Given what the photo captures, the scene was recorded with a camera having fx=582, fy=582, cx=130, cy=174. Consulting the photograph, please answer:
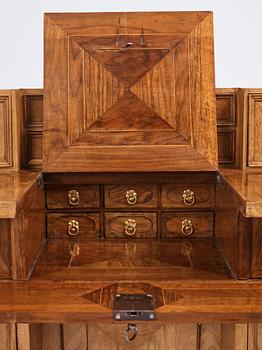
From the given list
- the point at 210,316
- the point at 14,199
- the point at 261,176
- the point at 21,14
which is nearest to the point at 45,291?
the point at 14,199

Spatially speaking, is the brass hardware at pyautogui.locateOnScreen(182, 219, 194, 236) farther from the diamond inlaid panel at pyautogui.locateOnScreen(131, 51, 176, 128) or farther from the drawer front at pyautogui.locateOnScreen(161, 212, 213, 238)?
the diamond inlaid panel at pyautogui.locateOnScreen(131, 51, 176, 128)

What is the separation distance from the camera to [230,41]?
2.31 m

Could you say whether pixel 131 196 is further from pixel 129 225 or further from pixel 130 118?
pixel 130 118

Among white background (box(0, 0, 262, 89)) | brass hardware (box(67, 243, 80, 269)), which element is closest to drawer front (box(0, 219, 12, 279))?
brass hardware (box(67, 243, 80, 269))

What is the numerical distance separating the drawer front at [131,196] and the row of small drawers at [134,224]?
0.03 m

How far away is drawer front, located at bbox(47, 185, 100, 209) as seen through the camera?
1.80m

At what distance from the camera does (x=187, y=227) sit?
1804mm

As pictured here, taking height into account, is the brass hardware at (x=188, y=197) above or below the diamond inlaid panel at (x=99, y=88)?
below

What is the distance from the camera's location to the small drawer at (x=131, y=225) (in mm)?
1803

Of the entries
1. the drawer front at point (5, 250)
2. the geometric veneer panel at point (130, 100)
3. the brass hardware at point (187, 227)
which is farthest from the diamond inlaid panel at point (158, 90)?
the drawer front at point (5, 250)

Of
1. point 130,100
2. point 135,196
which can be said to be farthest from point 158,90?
point 135,196

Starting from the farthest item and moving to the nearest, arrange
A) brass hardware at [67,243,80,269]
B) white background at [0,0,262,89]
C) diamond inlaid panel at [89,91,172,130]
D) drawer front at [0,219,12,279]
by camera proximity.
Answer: white background at [0,0,262,89], diamond inlaid panel at [89,91,172,130], brass hardware at [67,243,80,269], drawer front at [0,219,12,279]

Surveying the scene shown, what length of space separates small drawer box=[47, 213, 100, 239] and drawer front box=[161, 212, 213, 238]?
0.21 metres

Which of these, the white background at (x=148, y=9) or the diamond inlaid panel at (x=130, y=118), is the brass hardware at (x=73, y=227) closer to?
the diamond inlaid panel at (x=130, y=118)
